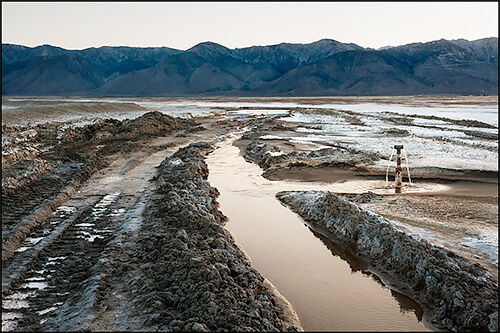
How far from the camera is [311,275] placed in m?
7.14

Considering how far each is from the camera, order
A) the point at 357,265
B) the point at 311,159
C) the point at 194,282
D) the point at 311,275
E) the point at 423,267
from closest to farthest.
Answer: the point at 194,282 < the point at 423,267 < the point at 311,275 < the point at 357,265 < the point at 311,159

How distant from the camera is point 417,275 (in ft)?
21.9

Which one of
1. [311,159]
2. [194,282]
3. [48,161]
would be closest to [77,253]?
[194,282]

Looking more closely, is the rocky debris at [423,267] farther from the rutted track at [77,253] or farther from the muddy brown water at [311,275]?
the rutted track at [77,253]

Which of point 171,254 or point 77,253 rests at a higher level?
point 171,254

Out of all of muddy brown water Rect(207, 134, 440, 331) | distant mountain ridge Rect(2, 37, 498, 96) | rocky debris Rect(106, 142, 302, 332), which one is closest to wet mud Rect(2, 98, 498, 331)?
rocky debris Rect(106, 142, 302, 332)

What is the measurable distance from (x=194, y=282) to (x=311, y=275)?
2.24 m

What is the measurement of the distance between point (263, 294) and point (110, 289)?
2128mm

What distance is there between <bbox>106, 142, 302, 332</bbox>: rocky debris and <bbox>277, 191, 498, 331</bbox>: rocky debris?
2135mm

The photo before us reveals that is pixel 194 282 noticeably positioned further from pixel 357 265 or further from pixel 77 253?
pixel 357 265

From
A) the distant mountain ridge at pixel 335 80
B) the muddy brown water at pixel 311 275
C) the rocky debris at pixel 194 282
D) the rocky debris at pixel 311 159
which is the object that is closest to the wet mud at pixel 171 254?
the rocky debris at pixel 194 282

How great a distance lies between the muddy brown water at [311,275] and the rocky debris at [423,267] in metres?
0.31

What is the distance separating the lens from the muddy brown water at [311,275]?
579cm

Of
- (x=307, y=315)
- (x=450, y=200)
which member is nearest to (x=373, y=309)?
(x=307, y=315)
